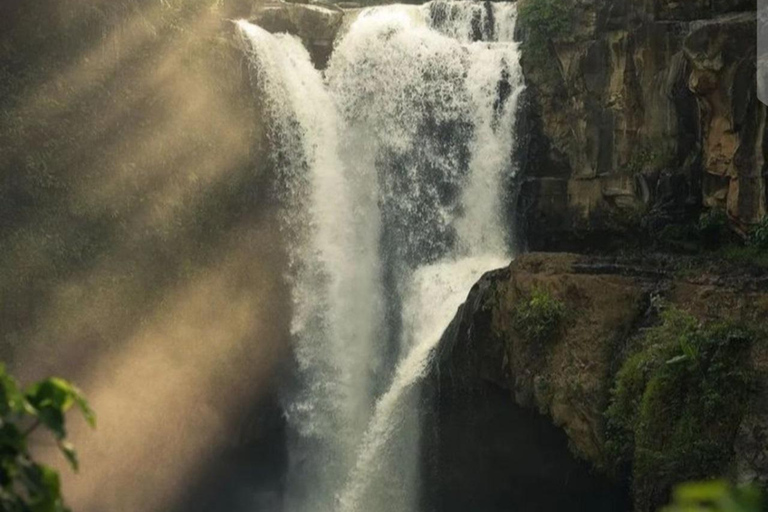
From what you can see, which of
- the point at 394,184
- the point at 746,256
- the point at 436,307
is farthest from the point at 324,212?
the point at 746,256

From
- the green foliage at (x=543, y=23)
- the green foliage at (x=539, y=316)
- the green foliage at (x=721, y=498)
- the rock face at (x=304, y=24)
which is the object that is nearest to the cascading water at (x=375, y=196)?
the rock face at (x=304, y=24)

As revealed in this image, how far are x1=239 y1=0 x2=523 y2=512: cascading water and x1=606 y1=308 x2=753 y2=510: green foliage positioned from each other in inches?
248

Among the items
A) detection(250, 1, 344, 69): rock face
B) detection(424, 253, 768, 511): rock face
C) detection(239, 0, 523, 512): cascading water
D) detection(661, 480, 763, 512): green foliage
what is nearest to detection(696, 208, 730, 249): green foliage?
detection(424, 253, 768, 511): rock face

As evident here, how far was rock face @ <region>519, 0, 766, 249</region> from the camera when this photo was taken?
18.2 m

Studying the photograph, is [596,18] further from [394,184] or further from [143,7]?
[143,7]

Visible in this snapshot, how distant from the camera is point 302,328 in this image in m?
22.6

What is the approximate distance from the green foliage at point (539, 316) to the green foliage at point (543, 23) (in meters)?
8.22

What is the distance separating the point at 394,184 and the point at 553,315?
8.16m

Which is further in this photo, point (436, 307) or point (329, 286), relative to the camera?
point (329, 286)

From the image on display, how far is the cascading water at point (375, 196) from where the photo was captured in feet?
71.2

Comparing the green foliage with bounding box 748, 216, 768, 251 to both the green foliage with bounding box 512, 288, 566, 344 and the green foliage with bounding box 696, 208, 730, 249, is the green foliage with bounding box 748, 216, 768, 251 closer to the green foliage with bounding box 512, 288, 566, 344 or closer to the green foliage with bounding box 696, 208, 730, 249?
the green foliage with bounding box 696, 208, 730, 249

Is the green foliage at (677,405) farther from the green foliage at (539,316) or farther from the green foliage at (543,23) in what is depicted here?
the green foliage at (543,23)

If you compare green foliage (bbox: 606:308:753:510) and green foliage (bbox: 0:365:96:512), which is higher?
green foliage (bbox: 0:365:96:512)

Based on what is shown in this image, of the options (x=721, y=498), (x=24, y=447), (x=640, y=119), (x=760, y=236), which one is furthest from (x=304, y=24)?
(x=721, y=498)
